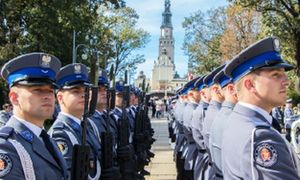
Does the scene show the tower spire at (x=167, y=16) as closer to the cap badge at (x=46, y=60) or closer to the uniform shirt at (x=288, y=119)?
the uniform shirt at (x=288, y=119)

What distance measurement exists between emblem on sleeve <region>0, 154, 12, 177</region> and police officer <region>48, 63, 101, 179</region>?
1400 mm

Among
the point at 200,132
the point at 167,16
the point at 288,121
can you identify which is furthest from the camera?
the point at 167,16

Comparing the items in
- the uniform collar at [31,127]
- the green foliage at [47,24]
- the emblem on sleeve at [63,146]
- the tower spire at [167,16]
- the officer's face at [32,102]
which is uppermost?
the tower spire at [167,16]

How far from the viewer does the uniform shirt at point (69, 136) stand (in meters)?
4.56

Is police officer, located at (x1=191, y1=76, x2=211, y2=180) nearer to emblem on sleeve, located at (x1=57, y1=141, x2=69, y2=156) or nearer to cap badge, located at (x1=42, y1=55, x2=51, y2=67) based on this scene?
emblem on sleeve, located at (x1=57, y1=141, x2=69, y2=156)

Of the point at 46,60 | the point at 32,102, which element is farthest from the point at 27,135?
the point at 46,60

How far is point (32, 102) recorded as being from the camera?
3.53m

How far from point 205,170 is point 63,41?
22477mm

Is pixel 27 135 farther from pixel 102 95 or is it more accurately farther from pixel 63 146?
pixel 102 95

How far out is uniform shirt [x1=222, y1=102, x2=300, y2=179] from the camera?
10.1 feet

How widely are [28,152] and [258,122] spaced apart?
137cm

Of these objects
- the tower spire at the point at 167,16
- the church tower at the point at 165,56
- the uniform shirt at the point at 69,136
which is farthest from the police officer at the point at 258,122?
the tower spire at the point at 167,16

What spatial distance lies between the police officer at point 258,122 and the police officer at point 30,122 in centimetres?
112

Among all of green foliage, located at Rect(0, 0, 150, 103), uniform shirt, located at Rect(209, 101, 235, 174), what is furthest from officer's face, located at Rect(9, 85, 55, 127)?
green foliage, located at Rect(0, 0, 150, 103)
